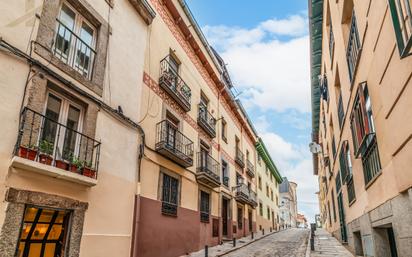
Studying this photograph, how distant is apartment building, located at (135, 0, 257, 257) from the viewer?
10.2 m

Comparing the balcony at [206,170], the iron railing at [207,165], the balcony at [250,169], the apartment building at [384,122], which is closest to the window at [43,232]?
the apartment building at [384,122]

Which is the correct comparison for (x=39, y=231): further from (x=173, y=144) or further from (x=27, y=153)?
(x=173, y=144)

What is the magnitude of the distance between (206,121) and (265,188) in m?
17.5

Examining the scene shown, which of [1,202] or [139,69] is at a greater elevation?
[139,69]

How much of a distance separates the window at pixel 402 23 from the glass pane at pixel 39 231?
6.97 metres

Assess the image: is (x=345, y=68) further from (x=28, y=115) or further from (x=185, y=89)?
(x=28, y=115)

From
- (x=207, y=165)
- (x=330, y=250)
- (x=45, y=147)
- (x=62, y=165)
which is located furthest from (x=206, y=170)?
(x=45, y=147)

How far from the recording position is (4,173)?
547 cm

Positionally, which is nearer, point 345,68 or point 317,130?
point 345,68

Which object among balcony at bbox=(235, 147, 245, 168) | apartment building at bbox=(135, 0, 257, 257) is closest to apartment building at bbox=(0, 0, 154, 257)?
apartment building at bbox=(135, 0, 257, 257)

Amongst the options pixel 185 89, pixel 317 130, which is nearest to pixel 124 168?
pixel 185 89

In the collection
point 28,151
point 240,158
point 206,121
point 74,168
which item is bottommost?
point 74,168

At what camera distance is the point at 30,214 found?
6.06 metres

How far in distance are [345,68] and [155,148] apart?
6800 mm
